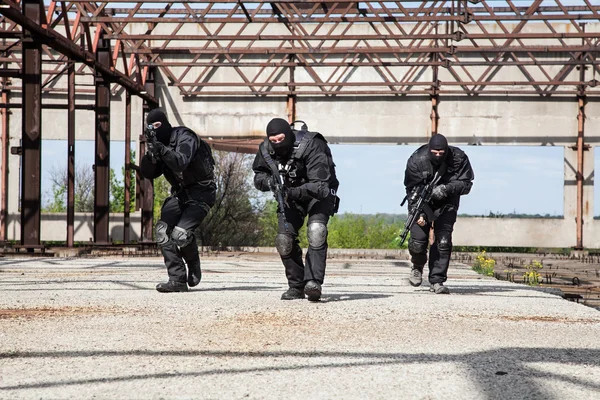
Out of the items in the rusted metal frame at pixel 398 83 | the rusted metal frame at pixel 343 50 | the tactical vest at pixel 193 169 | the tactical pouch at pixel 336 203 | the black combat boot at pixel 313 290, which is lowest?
the black combat boot at pixel 313 290

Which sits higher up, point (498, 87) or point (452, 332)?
point (498, 87)

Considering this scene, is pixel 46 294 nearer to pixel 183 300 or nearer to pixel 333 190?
pixel 183 300

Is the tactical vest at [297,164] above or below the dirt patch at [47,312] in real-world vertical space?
above

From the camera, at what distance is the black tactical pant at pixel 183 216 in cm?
814

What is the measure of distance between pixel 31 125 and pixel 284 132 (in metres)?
8.97

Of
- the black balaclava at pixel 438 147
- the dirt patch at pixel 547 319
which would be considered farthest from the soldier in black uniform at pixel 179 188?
the dirt patch at pixel 547 319

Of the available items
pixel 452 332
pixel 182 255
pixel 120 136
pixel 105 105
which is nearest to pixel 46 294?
pixel 182 255

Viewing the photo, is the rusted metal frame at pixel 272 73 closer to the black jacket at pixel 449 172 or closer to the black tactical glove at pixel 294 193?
the black jacket at pixel 449 172

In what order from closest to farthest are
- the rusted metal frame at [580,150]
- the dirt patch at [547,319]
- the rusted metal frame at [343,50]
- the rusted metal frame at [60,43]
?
the dirt patch at [547,319] < the rusted metal frame at [60,43] < the rusted metal frame at [343,50] < the rusted metal frame at [580,150]

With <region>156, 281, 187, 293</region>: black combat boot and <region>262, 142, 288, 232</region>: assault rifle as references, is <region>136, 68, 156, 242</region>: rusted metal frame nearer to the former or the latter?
<region>156, 281, 187, 293</region>: black combat boot

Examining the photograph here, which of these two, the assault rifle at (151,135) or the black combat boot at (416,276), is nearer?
the assault rifle at (151,135)

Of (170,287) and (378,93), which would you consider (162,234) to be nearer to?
(170,287)

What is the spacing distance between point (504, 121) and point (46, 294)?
62.4 feet

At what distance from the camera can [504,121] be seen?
24.8 m
